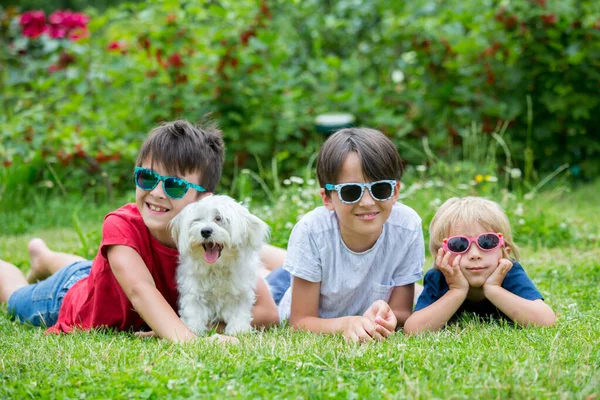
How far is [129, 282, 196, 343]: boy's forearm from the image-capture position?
139 inches

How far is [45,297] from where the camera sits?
176 inches

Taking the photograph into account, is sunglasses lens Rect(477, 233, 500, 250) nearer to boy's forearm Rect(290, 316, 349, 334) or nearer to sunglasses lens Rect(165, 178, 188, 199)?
boy's forearm Rect(290, 316, 349, 334)

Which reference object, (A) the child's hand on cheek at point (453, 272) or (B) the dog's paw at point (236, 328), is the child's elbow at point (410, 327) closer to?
(A) the child's hand on cheek at point (453, 272)

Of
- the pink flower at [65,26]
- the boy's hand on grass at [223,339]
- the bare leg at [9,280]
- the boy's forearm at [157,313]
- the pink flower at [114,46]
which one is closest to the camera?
the boy's hand on grass at [223,339]

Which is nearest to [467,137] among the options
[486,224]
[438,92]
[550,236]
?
[438,92]

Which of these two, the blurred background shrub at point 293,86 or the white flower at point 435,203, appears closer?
the white flower at point 435,203

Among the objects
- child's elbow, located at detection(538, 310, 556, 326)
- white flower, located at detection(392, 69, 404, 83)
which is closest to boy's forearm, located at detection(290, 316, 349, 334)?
child's elbow, located at detection(538, 310, 556, 326)

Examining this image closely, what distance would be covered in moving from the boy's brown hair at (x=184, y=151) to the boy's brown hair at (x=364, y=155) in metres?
0.66

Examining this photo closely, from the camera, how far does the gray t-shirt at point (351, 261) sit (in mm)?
3795

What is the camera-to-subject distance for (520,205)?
6.32m

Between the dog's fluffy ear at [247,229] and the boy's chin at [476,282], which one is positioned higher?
the dog's fluffy ear at [247,229]

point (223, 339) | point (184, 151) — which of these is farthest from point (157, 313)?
point (184, 151)

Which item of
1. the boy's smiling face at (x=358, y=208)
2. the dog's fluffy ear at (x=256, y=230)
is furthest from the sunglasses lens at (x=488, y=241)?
the dog's fluffy ear at (x=256, y=230)

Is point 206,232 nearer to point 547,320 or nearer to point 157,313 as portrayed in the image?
point 157,313
